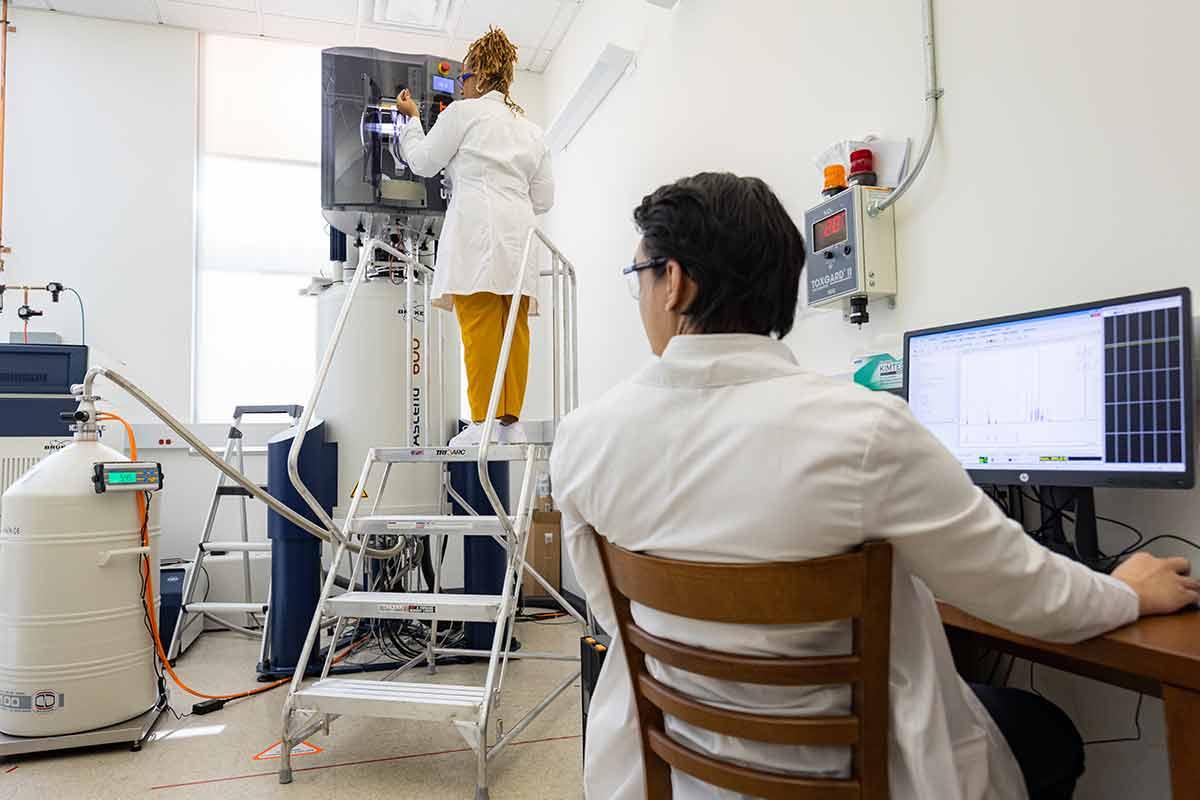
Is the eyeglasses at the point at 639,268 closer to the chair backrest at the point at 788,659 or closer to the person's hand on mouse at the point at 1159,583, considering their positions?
the chair backrest at the point at 788,659

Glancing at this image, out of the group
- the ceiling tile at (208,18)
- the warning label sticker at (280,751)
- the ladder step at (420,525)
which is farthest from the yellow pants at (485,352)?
the ceiling tile at (208,18)

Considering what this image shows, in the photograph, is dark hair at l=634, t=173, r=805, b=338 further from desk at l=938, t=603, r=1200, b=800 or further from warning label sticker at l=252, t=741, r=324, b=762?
warning label sticker at l=252, t=741, r=324, b=762

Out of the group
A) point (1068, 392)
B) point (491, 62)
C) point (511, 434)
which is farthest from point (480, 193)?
point (1068, 392)

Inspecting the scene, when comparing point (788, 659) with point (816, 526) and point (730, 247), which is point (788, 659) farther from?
point (730, 247)

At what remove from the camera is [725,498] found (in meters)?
0.82

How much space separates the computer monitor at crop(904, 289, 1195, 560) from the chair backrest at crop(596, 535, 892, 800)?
69 centimetres

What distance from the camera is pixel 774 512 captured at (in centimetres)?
79

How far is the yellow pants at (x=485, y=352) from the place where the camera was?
2.65 metres

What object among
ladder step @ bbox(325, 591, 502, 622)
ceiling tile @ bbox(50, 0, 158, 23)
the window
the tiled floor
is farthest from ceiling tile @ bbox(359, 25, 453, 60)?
the tiled floor

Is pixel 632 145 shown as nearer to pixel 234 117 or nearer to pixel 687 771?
pixel 234 117

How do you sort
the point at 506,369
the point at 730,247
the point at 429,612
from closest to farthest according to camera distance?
the point at 730,247 < the point at 429,612 < the point at 506,369

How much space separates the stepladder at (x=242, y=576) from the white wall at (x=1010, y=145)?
2.55 m

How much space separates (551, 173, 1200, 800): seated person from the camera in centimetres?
77

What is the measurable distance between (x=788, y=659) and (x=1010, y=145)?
4.38ft
